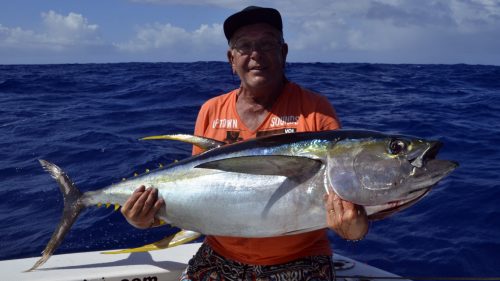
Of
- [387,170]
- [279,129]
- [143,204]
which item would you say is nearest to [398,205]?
[387,170]

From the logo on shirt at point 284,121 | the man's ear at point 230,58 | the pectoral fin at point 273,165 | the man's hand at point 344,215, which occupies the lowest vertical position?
the man's hand at point 344,215

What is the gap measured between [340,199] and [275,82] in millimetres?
1006

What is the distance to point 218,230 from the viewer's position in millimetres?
2615

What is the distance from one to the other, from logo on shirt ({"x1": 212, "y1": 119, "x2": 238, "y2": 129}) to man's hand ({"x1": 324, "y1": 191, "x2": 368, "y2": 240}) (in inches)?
38.9

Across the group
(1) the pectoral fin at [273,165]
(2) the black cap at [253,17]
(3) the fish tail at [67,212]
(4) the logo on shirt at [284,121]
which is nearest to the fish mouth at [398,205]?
(1) the pectoral fin at [273,165]

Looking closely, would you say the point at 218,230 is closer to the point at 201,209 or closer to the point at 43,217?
the point at 201,209

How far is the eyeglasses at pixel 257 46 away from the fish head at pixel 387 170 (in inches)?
35.5

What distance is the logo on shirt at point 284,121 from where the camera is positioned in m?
3.04

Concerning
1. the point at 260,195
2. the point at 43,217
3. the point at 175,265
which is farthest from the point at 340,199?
the point at 43,217

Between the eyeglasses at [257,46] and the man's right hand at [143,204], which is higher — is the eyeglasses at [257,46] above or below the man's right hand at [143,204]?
above

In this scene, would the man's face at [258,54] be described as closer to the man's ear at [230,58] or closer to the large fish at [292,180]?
the man's ear at [230,58]

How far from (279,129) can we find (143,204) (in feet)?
3.08

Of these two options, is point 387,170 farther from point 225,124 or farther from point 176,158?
point 176,158

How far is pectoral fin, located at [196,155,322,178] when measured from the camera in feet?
7.80
